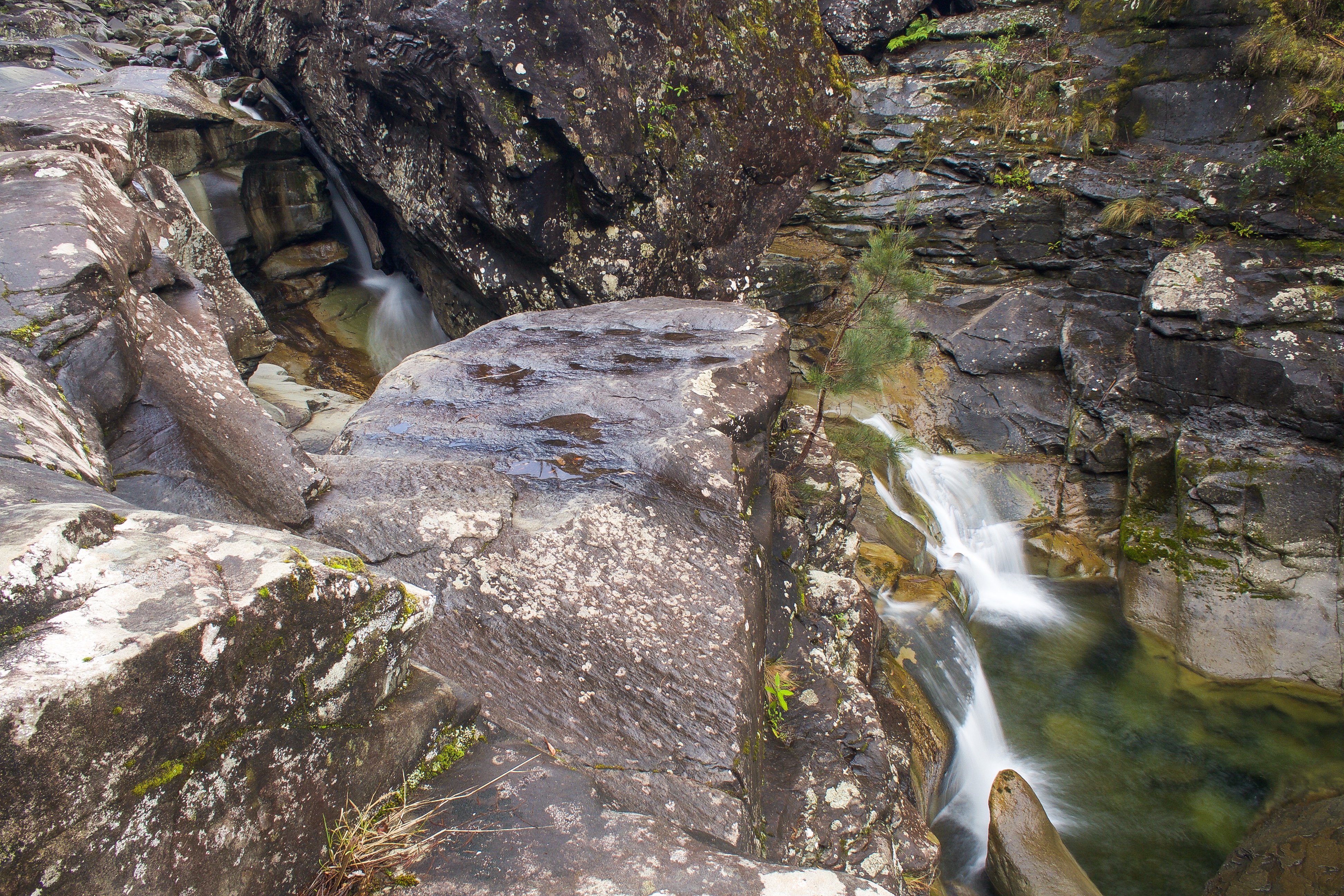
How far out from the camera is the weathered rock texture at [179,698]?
123 cm

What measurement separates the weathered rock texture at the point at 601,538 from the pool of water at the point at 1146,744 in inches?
152

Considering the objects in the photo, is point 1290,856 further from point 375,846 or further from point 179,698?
point 179,698

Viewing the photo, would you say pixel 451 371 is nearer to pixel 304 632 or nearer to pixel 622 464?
pixel 622 464

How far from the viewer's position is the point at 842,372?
5965mm

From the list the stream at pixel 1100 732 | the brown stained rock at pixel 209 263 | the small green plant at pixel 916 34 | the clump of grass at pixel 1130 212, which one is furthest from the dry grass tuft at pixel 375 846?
the small green plant at pixel 916 34

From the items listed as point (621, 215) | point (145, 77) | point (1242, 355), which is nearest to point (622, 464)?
point (621, 215)

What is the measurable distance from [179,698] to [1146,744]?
7.20 metres

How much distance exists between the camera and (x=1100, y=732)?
6215mm

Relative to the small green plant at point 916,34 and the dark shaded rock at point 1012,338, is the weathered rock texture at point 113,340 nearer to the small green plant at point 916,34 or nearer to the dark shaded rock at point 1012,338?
the dark shaded rock at point 1012,338

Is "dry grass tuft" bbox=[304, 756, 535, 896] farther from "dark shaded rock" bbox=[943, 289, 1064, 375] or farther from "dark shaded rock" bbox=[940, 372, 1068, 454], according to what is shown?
"dark shaded rock" bbox=[943, 289, 1064, 375]

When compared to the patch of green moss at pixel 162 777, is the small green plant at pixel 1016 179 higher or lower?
higher

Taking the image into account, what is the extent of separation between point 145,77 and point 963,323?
10.7 metres

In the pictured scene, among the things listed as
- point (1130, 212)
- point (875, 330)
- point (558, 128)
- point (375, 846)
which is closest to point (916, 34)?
point (1130, 212)

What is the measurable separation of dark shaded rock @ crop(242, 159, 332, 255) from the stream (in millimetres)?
8795
